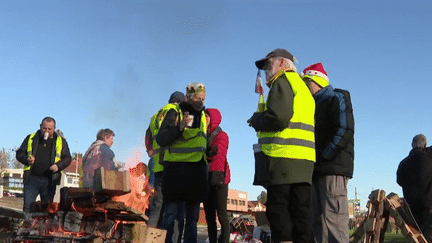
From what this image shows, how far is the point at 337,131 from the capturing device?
5621 mm

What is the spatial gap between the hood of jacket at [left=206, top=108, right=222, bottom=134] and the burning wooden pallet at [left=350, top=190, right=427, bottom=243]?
233cm

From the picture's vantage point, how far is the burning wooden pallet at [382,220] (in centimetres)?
697

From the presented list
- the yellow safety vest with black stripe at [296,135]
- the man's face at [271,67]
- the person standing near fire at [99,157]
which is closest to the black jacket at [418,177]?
the yellow safety vest with black stripe at [296,135]

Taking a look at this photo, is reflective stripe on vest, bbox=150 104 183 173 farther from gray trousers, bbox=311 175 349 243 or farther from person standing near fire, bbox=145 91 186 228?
gray trousers, bbox=311 175 349 243

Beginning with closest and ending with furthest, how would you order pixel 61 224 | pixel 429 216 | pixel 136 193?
pixel 61 224
pixel 429 216
pixel 136 193

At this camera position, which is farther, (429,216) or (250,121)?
(429,216)

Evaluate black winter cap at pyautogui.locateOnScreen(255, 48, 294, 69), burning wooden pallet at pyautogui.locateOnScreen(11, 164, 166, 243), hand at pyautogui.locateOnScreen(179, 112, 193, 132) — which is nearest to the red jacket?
hand at pyautogui.locateOnScreen(179, 112, 193, 132)

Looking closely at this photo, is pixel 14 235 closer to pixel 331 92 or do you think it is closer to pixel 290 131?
pixel 290 131

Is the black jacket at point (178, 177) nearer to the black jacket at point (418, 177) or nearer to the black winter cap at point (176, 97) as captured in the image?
the black winter cap at point (176, 97)

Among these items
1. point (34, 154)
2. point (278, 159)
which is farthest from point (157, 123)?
point (278, 159)

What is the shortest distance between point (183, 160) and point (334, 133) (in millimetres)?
1668

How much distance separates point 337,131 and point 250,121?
50.1 inches

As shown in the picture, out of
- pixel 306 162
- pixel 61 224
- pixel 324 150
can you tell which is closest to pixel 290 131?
pixel 306 162

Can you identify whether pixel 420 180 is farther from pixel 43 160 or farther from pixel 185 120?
pixel 43 160
